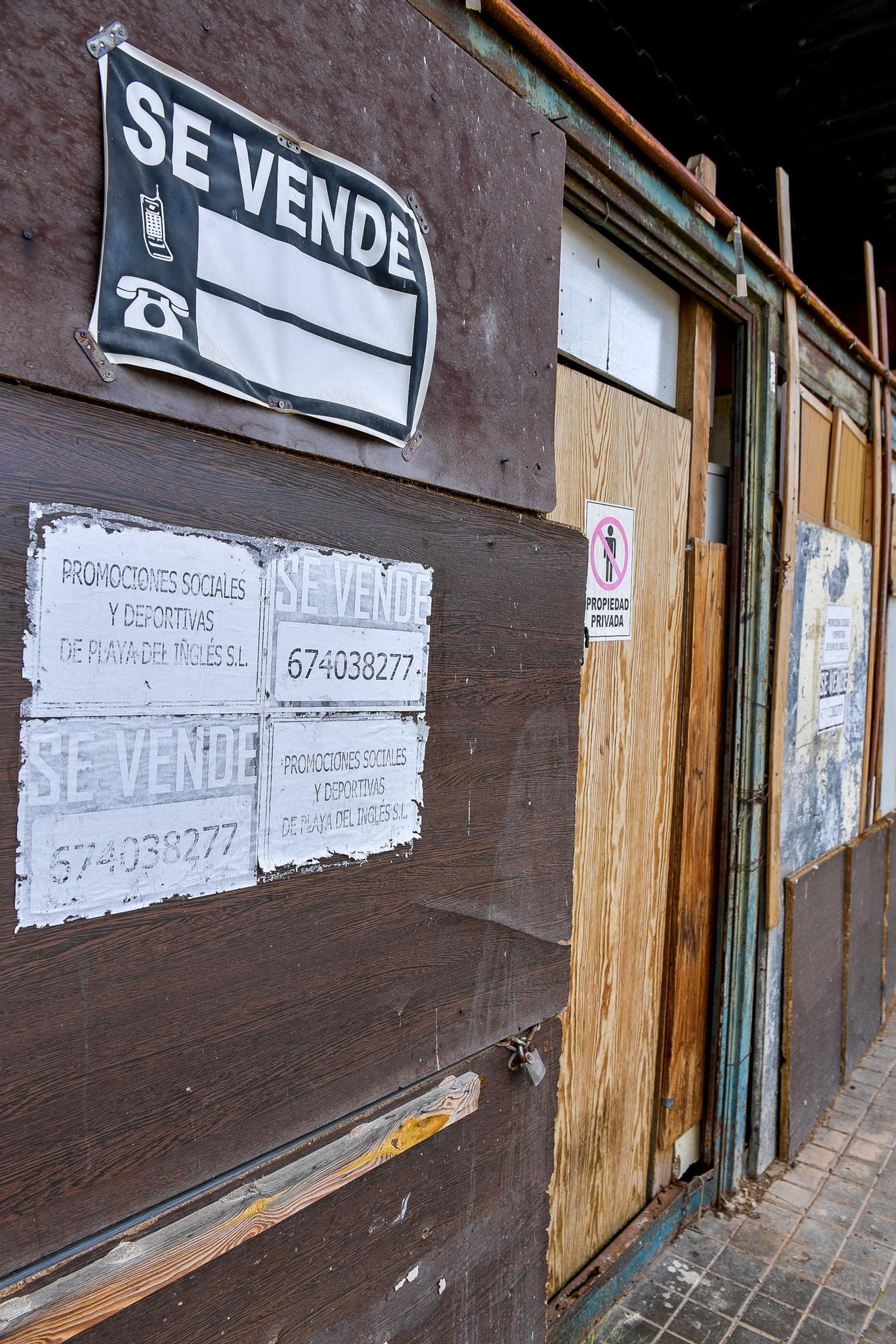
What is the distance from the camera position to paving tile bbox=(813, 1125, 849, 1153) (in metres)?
3.67

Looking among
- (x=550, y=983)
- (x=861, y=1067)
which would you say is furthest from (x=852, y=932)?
Answer: (x=550, y=983)

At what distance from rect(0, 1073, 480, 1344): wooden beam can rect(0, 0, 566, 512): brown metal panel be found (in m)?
1.09

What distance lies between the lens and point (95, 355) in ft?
3.47

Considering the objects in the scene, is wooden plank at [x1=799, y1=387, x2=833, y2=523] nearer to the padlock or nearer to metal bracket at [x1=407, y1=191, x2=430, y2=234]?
metal bracket at [x1=407, y1=191, x2=430, y2=234]

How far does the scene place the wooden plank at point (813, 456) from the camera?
11.5 feet

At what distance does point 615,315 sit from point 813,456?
150 centimetres

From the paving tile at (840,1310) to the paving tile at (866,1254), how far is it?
19 centimetres

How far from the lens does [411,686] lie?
1503 millimetres

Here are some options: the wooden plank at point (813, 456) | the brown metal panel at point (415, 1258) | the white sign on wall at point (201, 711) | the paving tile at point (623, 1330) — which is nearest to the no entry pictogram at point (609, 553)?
the white sign on wall at point (201, 711)

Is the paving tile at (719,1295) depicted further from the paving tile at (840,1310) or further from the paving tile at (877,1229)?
the paving tile at (877,1229)

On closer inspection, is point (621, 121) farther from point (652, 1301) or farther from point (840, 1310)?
point (840, 1310)

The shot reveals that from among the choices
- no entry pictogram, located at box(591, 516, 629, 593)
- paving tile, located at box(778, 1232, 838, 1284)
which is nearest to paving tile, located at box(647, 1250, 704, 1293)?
paving tile, located at box(778, 1232, 838, 1284)

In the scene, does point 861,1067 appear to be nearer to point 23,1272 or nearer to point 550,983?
point 550,983

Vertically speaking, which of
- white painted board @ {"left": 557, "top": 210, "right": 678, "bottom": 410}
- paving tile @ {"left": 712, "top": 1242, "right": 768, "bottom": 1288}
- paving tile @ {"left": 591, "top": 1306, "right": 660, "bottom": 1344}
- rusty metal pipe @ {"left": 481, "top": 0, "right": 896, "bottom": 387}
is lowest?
paving tile @ {"left": 712, "top": 1242, "right": 768, "bottom": 1288}
